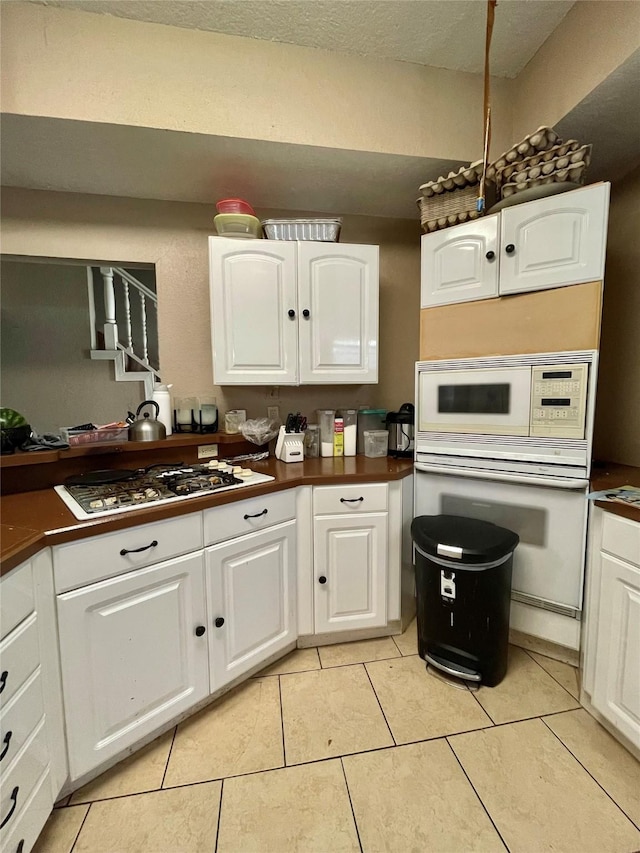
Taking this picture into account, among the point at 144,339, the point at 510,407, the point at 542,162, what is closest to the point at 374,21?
the point at 542,162

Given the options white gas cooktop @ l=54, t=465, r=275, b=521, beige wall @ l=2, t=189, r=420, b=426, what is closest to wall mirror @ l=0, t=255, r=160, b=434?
beige wall @ l=2, t=189, r=420, b=426

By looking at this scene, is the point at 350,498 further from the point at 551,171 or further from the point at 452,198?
the point at 551,171

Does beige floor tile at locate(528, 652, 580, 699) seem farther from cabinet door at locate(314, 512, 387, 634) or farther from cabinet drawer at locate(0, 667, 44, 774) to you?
cabinet drawer at locate(0, 667, 44, 774)

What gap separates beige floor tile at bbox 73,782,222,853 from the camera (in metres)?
1.01

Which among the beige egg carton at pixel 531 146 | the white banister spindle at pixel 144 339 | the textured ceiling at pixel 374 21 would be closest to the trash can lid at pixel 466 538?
the beige egg carton at pixel 531 146

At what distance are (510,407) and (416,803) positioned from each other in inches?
55.7

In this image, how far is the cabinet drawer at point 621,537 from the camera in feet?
3.86

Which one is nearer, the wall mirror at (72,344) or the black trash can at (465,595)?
the black trash can at (465,595)

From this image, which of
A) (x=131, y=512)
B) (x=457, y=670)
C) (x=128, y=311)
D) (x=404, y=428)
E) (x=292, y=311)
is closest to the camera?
(x=131, y=512)

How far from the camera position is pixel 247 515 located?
1460 mm

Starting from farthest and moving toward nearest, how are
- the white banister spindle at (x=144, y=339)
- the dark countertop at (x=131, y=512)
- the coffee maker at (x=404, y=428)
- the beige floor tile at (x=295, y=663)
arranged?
the white banister spindle at (x=144, y=339)
the coffee maker at (x=404, y=428)
the beige floor tile at (x=295, y=663)
the dark countertop at (x=131, y=512)

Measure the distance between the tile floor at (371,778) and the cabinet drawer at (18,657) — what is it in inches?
21.8

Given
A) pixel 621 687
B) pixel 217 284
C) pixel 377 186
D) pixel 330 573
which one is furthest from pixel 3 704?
pixel 377 186

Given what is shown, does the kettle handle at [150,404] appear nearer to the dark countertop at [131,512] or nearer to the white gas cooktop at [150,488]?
the white gas cooktop at [150,488]
